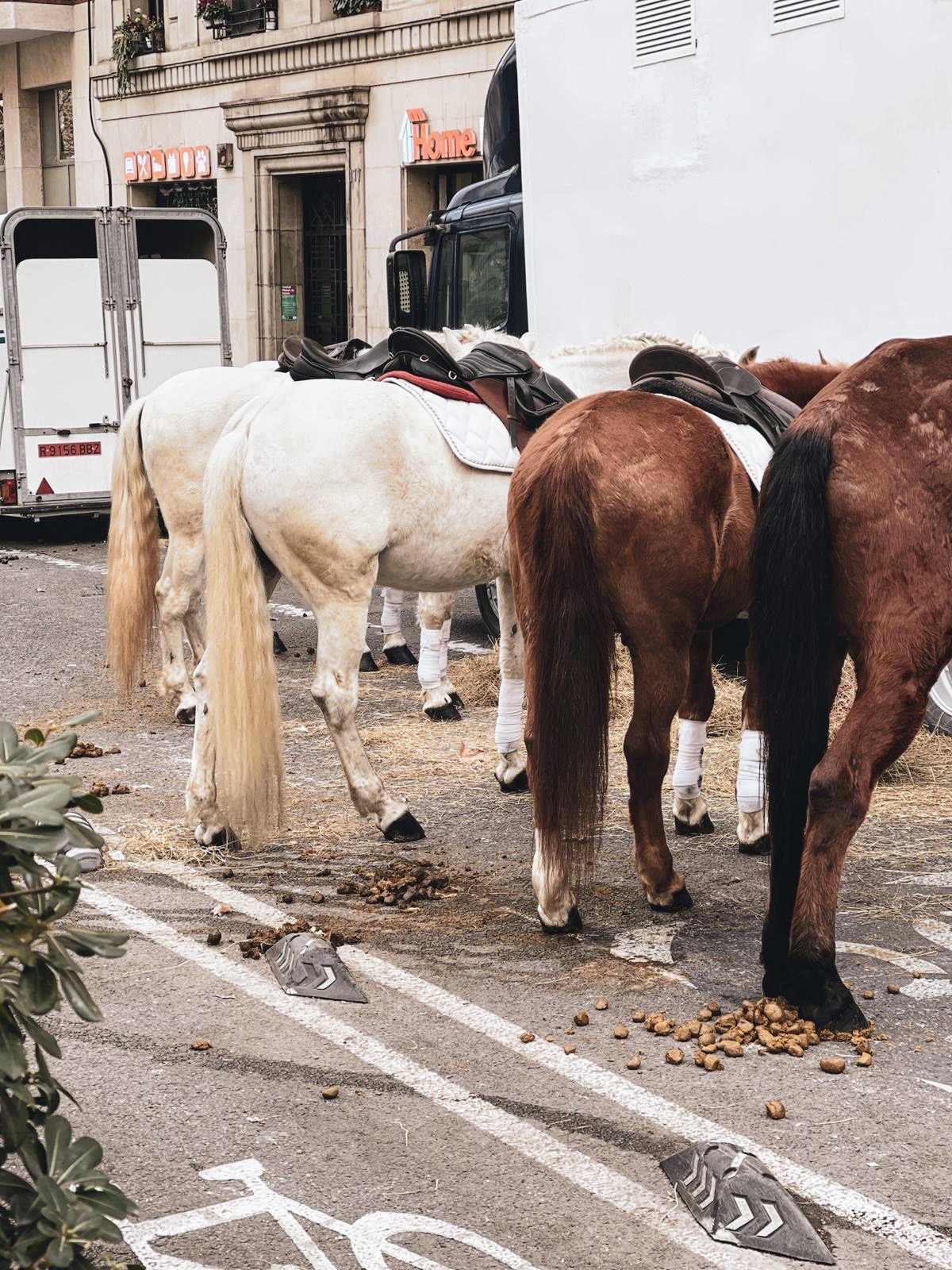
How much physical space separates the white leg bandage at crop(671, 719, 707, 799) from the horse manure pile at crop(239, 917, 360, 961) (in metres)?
1.68

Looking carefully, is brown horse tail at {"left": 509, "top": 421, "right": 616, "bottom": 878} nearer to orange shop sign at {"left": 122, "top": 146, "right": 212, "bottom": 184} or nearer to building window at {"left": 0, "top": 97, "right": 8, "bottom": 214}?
orange shop sign at {"left": 122, "top": 146, "right": 212, "bottom": 184}

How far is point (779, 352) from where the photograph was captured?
8180 mm

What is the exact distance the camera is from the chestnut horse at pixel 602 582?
4941mm

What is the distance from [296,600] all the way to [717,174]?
18.4 feet

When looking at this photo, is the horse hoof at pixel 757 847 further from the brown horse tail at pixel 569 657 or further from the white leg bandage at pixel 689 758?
the brown horse tail at pixel 569 657

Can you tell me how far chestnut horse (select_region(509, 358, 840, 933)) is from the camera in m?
4.94

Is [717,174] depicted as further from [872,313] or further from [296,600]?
[296,600]

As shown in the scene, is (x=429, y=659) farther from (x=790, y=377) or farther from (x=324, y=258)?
(x=324, y=258)

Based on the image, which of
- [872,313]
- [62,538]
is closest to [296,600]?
[62,538]

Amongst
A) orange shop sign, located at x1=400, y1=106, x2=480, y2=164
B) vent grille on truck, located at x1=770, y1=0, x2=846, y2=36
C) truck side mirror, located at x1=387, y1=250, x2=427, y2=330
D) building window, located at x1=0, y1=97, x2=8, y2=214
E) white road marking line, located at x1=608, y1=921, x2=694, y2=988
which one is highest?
building window, located at x1=0, y1=97, x2=8, y2=214

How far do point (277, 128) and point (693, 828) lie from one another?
2057cm

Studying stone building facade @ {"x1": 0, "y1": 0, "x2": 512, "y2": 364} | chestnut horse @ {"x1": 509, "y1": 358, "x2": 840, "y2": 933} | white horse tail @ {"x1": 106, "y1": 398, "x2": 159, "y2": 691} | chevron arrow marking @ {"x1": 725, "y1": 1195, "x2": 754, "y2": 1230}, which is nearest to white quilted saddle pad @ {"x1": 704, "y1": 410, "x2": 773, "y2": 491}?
chestnut horse @ {"x1": 509, "y1": 358, "x2": 840, "y2": 933}

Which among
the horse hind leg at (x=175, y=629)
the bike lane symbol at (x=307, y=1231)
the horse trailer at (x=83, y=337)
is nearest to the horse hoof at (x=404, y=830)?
the horse hind leg at (x=175, y=629)

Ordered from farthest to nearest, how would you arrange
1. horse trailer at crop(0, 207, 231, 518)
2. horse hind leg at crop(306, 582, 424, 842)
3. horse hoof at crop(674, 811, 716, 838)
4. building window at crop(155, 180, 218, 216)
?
building window at crop(155, 180, 218, 216) → horse trailer at crop(0, 207, 231, 518) → horse hoof at crop(674, 811, 716, 838) → horse hind leg at crop(306, 582, 424, 842)
